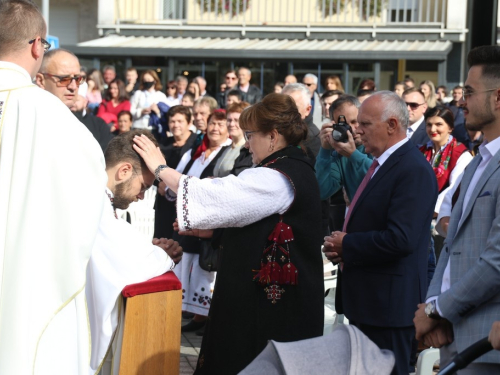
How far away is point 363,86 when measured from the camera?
1084 centimetres

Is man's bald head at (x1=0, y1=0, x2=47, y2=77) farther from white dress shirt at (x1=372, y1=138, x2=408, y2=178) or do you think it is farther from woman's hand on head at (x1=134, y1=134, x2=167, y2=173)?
white dress shirt at (x1=372, y1=138, x2=408, y2=178)

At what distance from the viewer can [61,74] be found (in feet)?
15.5

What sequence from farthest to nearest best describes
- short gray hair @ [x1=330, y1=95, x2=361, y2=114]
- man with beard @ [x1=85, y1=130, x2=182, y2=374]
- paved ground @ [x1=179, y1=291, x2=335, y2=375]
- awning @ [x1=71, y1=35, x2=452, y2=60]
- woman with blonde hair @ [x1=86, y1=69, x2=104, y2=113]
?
awning @ [x1=71, y1=35, x2=452, y2=60] < woman with blonde hair @ [x1=86, y1=69, x2=104, y2=113] < short gray hair @ [x1=330, y1=95, x2=361, y2=114] < paved ground @ [x1=179, y1=291, x2=335, y2=375] < man with beard @ [x1=85, y1=130, x2=182, y2=374]

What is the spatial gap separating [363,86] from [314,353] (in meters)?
8.36

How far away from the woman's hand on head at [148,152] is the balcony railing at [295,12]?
1990 cm

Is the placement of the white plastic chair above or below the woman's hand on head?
below

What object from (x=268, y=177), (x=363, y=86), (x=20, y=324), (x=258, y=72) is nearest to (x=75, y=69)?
(x=268, y=177)

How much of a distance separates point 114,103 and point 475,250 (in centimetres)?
1095

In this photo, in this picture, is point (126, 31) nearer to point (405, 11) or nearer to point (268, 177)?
point (405, 11)

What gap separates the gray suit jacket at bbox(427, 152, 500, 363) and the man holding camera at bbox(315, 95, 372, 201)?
6.77 feet

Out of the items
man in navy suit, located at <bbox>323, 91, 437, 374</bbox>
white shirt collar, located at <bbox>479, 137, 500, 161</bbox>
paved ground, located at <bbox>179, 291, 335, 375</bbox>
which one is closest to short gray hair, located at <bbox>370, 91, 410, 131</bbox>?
man in navy suit, located at <bbox>323, 91, 437, 374</bbox>

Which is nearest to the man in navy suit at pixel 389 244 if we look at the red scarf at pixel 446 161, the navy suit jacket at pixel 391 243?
the navy suit jacket at pixel 391 243

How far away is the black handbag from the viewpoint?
7.27m

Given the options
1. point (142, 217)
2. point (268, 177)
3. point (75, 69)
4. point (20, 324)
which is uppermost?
point (75, 69)
